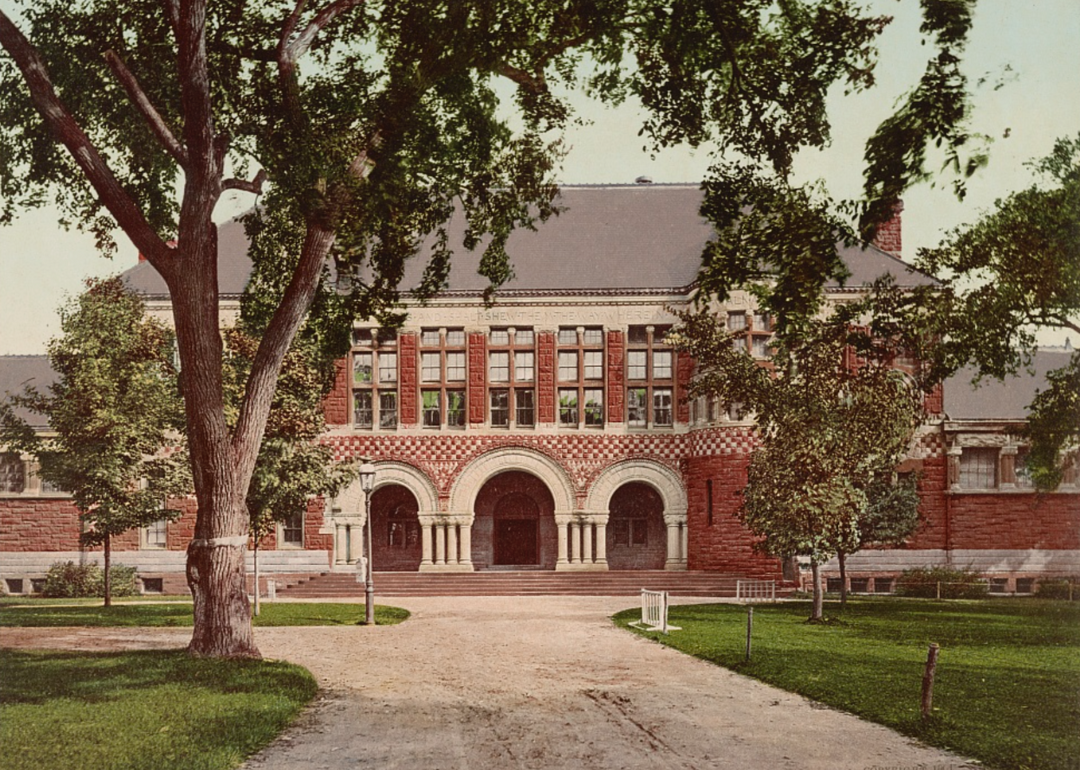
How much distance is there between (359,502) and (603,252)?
11497mm

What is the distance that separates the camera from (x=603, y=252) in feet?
89.2

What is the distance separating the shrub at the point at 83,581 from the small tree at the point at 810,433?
1299 centimetres

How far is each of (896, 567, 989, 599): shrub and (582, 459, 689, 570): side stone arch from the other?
21.1 feet

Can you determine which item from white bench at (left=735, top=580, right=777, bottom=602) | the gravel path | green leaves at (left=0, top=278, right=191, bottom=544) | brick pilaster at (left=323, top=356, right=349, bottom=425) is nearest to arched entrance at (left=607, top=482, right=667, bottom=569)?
white bench at (left=735, top=580, right=777, bottom=602)

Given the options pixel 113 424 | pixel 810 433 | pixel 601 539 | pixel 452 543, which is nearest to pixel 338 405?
pixel 452 543

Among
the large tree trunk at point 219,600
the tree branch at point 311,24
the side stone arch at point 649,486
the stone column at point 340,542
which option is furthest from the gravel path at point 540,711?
the stone column at point 340,542

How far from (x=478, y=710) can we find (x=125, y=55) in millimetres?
8528

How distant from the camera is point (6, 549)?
24797 millimetres

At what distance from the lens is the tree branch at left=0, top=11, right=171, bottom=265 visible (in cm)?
1294

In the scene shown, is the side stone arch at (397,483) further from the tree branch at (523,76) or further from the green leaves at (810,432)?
the tree branch at (523,76)

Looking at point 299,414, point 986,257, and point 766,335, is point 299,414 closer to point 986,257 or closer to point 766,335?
point 766,335

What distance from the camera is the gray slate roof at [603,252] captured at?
1547 cm

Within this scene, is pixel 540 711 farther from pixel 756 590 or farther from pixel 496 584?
pixel 496 584

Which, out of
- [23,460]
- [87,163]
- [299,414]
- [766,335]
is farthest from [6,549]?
[766,335]
